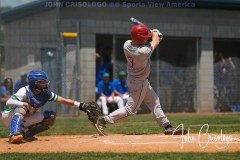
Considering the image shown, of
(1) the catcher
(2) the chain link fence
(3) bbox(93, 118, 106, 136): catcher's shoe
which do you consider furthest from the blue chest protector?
(2) the chain link fence

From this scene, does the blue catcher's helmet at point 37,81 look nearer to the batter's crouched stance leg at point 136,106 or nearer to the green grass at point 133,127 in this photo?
the batter's crouched stance leg at point 136,106

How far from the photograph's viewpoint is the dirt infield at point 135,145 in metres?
7.58

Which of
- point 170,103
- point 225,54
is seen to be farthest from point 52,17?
point 225,54

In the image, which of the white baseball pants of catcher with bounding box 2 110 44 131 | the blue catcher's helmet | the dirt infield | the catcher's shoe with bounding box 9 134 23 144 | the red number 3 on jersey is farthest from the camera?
the red number 3 on jersey

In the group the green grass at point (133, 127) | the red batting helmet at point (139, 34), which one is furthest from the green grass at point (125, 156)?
the green grass at point (133, 127)

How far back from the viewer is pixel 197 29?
66.2 ft

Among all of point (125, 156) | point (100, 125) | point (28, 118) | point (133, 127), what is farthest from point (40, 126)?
point (133, 127)

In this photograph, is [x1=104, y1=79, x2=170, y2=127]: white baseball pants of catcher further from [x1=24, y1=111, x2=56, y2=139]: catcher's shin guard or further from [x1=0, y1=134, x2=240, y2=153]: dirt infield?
[x1=24, y1=111, x2=56, y2=139]: catcher's shin guard

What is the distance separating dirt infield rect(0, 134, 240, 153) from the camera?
758 centimetres

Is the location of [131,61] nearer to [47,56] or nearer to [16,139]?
[16,139]

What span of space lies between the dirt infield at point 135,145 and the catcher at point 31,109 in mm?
306

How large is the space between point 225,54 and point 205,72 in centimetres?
114

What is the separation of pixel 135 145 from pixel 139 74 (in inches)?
66.5
